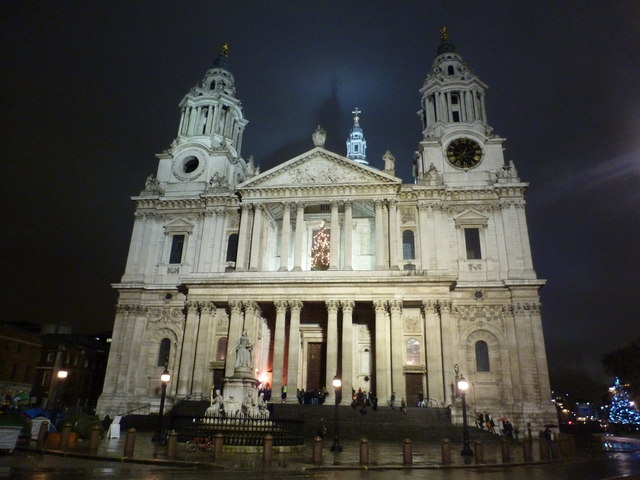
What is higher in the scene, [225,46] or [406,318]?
[225,46]

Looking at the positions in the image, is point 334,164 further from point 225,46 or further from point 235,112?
point 225,46

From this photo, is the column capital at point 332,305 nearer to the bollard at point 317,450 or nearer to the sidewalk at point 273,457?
the sidewalk at point 273,457

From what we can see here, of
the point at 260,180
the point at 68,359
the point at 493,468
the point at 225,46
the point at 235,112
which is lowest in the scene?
the point at 493,468

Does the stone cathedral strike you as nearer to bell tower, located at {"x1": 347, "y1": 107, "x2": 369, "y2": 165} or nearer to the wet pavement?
the wet pavement

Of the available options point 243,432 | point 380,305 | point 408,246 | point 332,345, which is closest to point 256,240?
point 332,345

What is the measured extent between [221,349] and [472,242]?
2097cm

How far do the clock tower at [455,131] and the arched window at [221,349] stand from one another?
2007cm

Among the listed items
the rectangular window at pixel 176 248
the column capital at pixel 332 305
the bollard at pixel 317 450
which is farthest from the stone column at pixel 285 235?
the bollard at pixel 317 450

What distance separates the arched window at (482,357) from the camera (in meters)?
33.1

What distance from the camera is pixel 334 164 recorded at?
1476 inches

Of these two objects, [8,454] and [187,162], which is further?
[187,162]

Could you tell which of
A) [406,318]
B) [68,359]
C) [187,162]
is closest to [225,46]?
[187,162]

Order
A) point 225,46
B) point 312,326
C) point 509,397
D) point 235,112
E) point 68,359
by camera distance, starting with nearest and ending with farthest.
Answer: point 509,397 → point 312,326 → point 235,112 → point 225,46 → point 68,359

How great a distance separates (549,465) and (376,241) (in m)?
21.0
